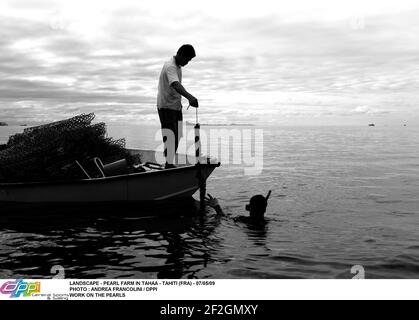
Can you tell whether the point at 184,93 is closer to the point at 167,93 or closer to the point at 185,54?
the point at 167,93

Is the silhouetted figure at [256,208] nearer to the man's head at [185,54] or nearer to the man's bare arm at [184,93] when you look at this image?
the man's bare arm at [184,93]

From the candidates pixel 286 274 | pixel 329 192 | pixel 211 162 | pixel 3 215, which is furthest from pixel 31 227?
pixel 329 192

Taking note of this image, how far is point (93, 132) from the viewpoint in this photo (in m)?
12.2

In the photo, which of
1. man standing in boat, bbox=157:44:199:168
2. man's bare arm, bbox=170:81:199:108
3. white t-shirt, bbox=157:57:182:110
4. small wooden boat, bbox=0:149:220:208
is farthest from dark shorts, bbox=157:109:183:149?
small wooden boat, bbox=0:149:220:208

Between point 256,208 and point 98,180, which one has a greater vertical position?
point 98,180

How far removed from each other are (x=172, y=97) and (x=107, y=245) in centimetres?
396

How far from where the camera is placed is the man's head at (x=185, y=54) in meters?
9.73

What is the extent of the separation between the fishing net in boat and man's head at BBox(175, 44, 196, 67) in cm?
381

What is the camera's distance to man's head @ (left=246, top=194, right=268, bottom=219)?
31.7 ft

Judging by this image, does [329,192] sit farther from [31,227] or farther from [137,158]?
[31,227]

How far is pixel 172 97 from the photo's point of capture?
A: 10281mm

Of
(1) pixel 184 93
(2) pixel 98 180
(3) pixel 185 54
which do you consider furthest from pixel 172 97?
(2) pixel 98 180

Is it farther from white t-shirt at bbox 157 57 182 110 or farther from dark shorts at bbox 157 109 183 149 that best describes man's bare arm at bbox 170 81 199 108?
dark shorts at bbox 157 109 183 149
